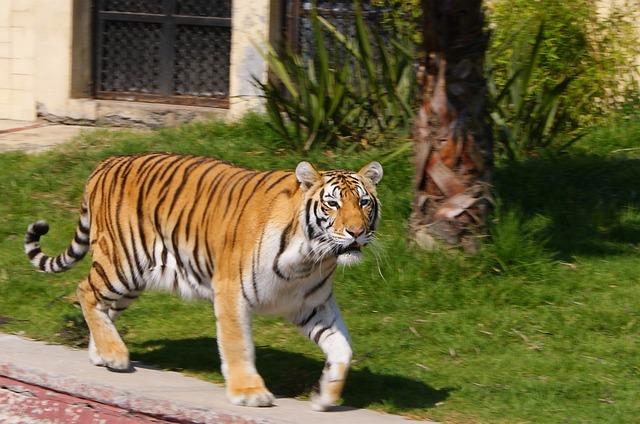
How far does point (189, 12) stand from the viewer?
12.5 m

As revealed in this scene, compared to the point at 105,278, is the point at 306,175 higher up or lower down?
higher up

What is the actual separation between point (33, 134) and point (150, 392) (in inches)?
258

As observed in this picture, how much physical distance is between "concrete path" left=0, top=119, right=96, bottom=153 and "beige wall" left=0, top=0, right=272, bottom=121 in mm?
162

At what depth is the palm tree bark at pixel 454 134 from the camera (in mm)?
7734

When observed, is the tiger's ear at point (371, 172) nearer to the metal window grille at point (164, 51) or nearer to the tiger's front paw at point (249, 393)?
the tiger's front paw at point (249, 393)

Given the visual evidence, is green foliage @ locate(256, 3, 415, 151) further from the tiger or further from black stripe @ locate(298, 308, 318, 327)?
black stripe @ locate(298, 308, 318, 327)

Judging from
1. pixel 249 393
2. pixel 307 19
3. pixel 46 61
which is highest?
pixel 307 19

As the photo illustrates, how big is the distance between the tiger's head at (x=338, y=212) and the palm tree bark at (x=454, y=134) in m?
2.17

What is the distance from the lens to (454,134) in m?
7.75

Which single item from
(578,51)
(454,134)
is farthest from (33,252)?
(578,51)

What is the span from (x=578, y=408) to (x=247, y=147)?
498 centimetres

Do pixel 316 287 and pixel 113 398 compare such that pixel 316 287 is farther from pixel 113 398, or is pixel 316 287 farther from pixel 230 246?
pixel 113 398

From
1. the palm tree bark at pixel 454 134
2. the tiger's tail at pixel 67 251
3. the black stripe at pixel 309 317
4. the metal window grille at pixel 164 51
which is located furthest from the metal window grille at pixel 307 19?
the black stripe at pixel 309 317

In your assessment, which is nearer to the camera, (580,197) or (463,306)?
(463,306)
